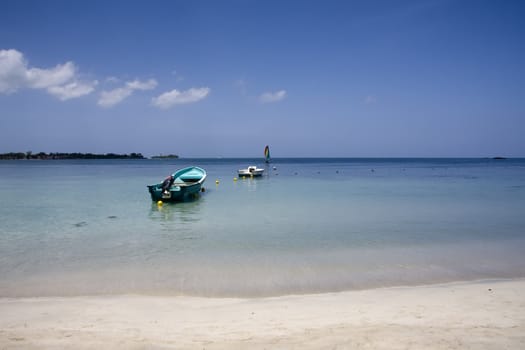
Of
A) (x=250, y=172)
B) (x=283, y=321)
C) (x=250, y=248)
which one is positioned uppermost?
(x=250, y=172)

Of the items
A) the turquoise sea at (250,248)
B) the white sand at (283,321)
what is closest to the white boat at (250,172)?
the turquoise sea at (250,248)

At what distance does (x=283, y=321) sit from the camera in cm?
464

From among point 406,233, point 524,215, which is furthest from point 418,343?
point 524,215

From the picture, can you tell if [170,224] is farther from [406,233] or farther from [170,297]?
[406,233]

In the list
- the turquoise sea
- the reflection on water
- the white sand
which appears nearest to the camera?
the white sand

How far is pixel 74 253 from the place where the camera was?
8.92 m

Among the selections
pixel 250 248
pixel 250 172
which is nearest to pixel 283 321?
pixel 250 248

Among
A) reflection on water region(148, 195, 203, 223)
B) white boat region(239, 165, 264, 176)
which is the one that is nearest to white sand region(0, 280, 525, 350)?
reflection on water region(148, 195, 203, 223)

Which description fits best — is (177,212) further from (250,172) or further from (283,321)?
(250,172)

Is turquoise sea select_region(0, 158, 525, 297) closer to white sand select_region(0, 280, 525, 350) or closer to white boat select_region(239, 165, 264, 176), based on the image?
white sand select_region(0, 280, 525, 350)

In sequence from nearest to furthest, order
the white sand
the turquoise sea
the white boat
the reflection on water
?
the white sand < the turquoise sea < the reflection on water < the white boat

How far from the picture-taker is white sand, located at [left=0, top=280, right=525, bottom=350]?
391 centimetres

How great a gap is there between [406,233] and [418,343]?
25.5 ft

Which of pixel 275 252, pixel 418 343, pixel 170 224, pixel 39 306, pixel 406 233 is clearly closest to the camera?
pixel 418 343
